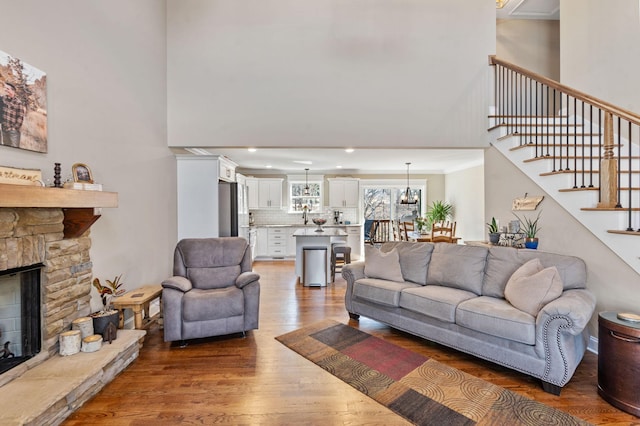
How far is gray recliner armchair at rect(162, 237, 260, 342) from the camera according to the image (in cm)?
286

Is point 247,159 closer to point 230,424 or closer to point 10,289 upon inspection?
point 10,289

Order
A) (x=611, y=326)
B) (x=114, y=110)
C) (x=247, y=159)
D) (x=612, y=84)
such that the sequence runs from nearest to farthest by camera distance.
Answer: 1. (x=611, y=326)
2. (x=114, y=110)
3. (x=612, y=84)
4. (x=247, y=159)

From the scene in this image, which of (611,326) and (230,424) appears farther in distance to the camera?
(611,326)

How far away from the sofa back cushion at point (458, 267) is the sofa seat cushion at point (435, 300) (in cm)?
8

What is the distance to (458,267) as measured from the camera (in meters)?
3.12

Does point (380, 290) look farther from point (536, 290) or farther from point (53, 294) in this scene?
point (53, 294)

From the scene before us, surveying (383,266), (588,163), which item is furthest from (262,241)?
(588,163)

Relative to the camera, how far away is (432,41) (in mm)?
4266

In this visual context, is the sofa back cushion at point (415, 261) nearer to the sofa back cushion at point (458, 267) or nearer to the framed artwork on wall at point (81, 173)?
the sofa back cushion at point (458, 267)

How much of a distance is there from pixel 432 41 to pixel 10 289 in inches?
209

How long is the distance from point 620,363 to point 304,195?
7.03 meters

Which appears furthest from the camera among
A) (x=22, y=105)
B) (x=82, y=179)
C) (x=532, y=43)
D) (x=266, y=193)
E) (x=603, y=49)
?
(x=266, y=193)

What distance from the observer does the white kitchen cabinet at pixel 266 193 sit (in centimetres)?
808

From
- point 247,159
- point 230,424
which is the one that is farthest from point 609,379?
point 247,159
